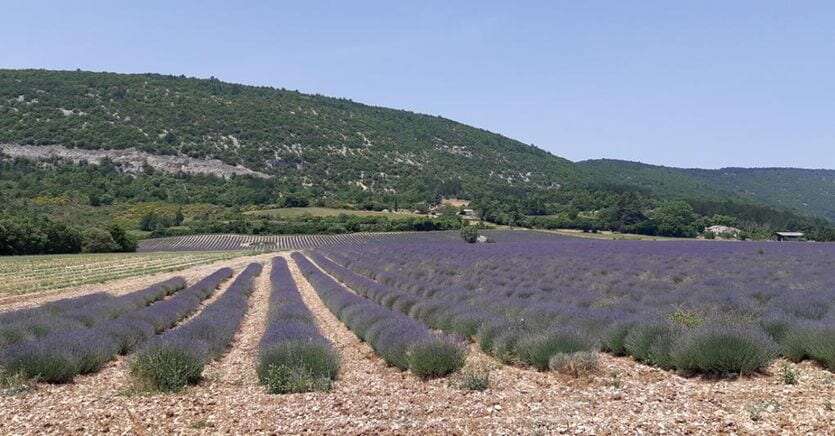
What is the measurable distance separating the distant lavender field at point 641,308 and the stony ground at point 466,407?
359 millimetres

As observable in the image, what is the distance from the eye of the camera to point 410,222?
77.4m

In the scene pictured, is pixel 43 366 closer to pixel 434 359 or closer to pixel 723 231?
pixel 434 359

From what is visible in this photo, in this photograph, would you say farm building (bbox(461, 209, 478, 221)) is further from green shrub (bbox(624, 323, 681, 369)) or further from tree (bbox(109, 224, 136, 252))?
green shrub (bbox(624, 323, 681, 369))

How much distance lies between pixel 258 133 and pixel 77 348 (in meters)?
122

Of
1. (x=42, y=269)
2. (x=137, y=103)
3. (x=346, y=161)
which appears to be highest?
(x=137, y=103)

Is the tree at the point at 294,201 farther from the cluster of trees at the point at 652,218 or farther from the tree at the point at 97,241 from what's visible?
the tree at the point at 97,241

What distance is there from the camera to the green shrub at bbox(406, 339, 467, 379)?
8.89 m

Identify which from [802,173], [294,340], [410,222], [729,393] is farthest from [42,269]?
[802,173]

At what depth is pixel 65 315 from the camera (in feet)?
45.8

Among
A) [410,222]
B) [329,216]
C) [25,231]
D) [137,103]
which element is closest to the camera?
[25,231]

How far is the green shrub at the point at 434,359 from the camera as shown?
350 inches

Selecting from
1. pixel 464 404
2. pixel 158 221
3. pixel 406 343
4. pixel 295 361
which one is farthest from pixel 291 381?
pixel 158 221

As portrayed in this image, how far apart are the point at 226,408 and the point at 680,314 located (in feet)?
24.3

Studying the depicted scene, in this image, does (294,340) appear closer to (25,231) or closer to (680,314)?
Result: (680,314)
